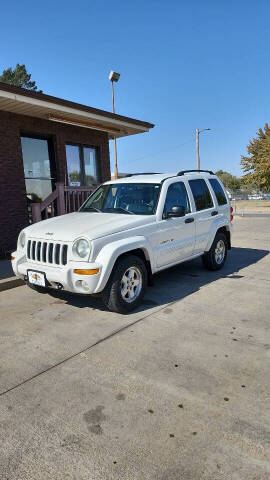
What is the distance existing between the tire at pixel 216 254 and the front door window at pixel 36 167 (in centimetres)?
535

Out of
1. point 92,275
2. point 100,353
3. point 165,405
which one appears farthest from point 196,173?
point 165,405

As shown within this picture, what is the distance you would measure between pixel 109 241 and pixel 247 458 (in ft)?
8.99

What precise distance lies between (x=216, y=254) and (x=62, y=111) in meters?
5.05

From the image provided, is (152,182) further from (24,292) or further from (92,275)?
(24,292)

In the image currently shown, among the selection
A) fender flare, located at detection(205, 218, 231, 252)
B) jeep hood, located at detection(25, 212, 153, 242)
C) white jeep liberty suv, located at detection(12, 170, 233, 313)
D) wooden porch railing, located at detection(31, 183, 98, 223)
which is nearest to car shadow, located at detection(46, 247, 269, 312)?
white jeep liberty suv, located at detection(12, 170, 233, 313)

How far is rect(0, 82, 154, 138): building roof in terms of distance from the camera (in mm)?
7270

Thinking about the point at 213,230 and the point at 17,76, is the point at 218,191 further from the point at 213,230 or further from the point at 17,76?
the point at 17,76

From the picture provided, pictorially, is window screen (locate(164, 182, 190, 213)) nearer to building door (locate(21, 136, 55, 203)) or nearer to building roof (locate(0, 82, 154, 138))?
building roof (locate(0, 82, 154, 138))

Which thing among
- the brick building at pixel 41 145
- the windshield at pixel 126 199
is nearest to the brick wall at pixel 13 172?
the brick building at pixel 41 145

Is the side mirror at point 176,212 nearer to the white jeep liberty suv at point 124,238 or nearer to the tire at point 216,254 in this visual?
the white jeep liberty suv at point 124,238

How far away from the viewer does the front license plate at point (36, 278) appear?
4.42 metres

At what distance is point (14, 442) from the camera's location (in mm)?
2258

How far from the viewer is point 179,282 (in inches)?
234

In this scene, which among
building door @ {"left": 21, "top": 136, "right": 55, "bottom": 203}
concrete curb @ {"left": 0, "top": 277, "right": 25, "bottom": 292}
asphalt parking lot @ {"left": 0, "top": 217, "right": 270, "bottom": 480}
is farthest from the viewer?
building door @ {"left": 21, "top": 136, "right": 55, "bottom": 203}
